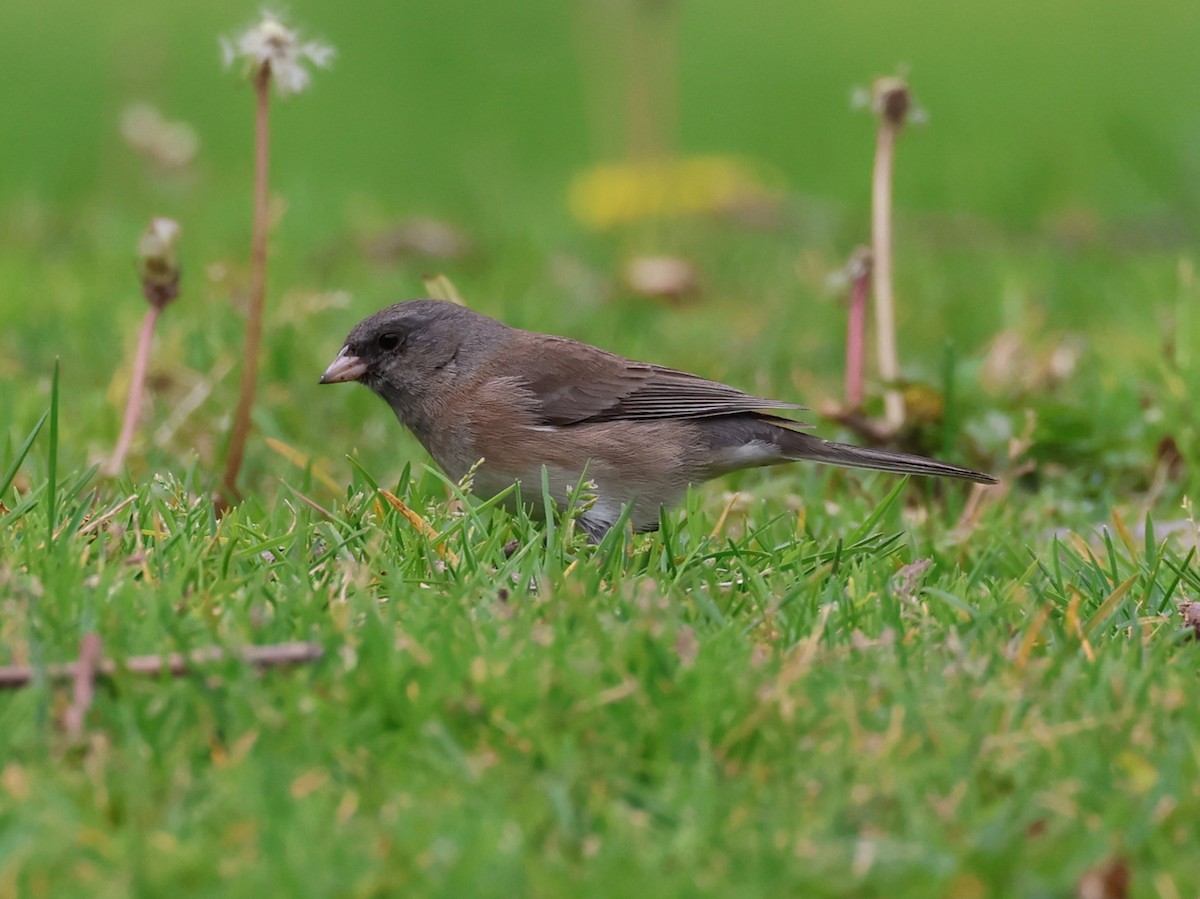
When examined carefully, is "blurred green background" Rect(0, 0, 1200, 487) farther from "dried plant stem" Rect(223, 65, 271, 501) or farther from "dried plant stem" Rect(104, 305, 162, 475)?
"dried plant stem" Rect(104, 305, 162, 475)

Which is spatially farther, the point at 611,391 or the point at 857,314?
the point at 857,314

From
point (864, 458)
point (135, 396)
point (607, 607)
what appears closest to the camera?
point (607, 607)

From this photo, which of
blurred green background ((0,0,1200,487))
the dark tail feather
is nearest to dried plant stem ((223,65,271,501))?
blurred green background ((0,0,1200,487))

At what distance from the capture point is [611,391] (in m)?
4.56

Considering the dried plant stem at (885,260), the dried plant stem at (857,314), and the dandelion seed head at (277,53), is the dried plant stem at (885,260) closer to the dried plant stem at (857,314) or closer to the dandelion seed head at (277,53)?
the dried plant stem at (857,314)

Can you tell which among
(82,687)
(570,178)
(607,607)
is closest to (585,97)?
(570,178)

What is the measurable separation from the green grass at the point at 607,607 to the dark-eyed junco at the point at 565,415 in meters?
0.15

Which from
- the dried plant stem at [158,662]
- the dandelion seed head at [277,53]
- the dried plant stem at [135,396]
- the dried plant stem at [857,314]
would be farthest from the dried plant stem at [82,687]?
the dried plant stem at [857,314]

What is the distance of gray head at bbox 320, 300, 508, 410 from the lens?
14.9 ft

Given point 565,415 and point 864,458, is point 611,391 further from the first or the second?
point 864,458

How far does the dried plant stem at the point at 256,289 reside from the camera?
13.6 feet

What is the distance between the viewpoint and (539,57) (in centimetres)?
1441

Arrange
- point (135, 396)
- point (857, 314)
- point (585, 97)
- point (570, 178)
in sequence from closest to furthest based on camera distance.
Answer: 1. point (135, 396)
2. point (857, 314)
3. point (570, 178)
4. point (585, 97)

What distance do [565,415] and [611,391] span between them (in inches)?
6.9
